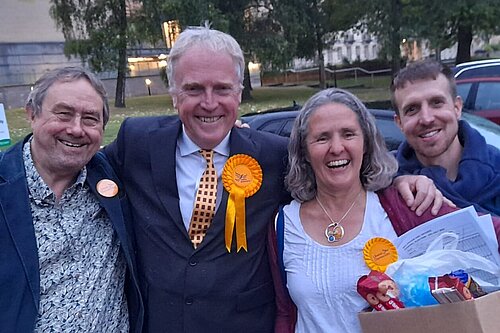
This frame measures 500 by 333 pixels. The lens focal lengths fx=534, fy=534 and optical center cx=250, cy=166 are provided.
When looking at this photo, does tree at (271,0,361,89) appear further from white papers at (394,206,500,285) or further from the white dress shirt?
white papers at (394,206,500,285)

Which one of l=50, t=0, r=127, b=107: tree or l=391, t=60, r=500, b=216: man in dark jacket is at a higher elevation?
l=50, t=0, r=127, b=107: tree

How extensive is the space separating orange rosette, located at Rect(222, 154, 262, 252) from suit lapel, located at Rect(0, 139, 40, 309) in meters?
0.77

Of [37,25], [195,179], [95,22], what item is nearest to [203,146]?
[195,179]

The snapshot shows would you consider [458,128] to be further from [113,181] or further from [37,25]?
[37,25]

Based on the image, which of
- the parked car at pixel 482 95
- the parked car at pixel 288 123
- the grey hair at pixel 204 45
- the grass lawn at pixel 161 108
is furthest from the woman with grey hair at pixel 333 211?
the grass lawn at pixel 161 108

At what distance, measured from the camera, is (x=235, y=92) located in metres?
2.37

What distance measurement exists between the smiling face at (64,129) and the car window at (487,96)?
7.12 m

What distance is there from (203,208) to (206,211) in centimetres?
2

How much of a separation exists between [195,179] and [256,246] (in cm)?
40

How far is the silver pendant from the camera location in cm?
212

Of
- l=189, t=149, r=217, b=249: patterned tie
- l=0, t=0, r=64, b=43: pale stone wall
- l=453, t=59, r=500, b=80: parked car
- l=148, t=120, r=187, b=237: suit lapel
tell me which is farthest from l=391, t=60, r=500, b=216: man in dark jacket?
l=0, t=0, r=64, b=43: pale stone wall

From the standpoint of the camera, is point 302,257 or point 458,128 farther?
point 458,128

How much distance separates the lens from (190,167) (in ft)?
7.91

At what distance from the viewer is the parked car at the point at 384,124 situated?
575cm
